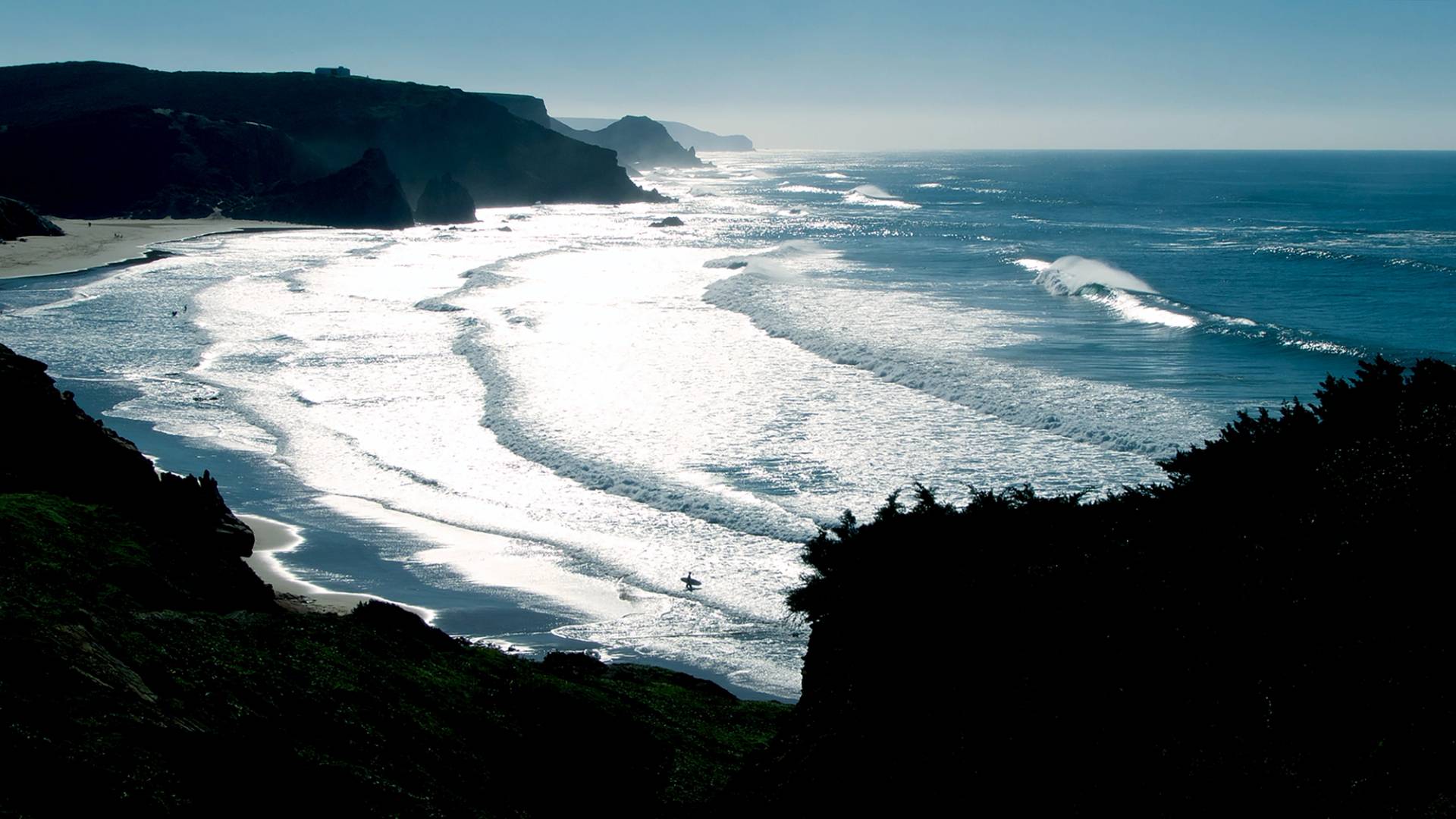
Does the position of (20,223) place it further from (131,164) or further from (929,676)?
(929,676)

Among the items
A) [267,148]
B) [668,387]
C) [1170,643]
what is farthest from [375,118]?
[1170,643]

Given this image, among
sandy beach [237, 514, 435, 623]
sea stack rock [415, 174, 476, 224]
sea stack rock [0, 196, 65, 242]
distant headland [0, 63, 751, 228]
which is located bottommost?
sandy beach [237, 514, 435, 623]

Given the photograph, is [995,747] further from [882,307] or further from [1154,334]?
[882,307]

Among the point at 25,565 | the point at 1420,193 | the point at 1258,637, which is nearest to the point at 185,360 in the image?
the point at 25,565

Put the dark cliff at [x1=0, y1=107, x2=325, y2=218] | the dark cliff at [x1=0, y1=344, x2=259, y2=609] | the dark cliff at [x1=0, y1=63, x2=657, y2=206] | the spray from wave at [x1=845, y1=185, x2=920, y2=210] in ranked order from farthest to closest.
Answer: the dark cliff at [x1=0, y1=63, x2=657, y2=206] < the spray from wave at [x1=845, y1=185, x2=920, y2=210] < the dark cliff at [x1=0, y1=107, x2=325, y2=218] < the dark cliff at [x1=0, y1=344, x2=259, y2=609]

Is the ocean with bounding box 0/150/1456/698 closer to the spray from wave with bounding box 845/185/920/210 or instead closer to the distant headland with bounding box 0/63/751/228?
the distant headland with bounding box 0/63/751/228

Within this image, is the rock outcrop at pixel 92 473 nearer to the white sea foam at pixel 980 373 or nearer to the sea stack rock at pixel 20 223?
the white sea foam at pixel 980 373

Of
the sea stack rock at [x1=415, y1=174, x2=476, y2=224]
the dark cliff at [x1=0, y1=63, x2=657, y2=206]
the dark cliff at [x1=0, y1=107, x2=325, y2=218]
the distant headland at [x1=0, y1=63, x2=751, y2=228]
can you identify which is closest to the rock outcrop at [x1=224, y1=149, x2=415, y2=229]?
the distant headland at [x1=0, y1=63, x2=751, y2=228]
